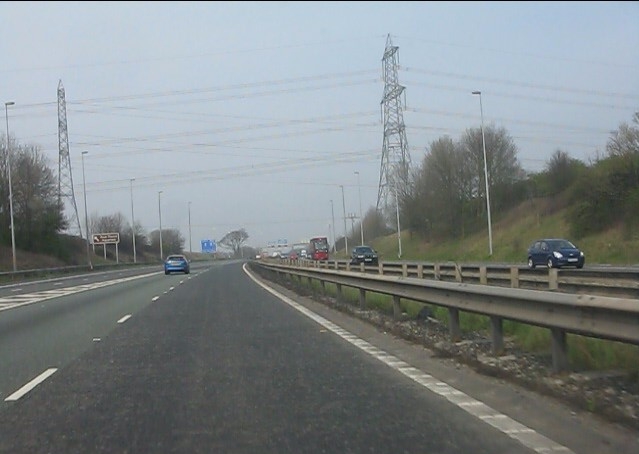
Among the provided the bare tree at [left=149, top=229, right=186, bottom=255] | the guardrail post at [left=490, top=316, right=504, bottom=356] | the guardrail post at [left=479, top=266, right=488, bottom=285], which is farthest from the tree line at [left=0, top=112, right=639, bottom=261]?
the bare tree at [left=149, top=229, right=186, bottom=255]

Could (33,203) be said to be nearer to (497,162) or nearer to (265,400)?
(497,162)

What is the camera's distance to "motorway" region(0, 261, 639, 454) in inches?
290

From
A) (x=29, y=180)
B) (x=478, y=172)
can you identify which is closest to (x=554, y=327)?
(x=478, y=172)

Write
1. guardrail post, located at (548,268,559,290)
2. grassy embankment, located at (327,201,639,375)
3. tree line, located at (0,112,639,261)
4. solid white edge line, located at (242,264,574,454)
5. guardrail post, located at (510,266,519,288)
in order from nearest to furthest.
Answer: solid white edge line, located at (242,264,574,454)
grassy embankment, located at (327,201,639,375)
guardrail post, located at (548,268,559,290)
guardrail post, located at (510,266,519,288)
tree line, located at (0,112,639,261)

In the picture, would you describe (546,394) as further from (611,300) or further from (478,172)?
(478,172)

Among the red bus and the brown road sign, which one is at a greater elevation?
the brown road sign

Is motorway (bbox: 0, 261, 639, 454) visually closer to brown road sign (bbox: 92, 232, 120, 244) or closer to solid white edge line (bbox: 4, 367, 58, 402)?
solid white edge line (bbox: 4, 367, 58, 402)

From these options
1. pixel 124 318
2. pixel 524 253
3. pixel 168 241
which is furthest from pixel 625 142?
pixel 168 241

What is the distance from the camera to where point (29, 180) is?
7962 cm

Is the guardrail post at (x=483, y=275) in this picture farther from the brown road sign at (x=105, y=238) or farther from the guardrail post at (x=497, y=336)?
the brown road sign at (x=105, y=238)

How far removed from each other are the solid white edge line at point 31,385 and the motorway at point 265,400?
1.1 inches

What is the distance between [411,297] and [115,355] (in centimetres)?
543

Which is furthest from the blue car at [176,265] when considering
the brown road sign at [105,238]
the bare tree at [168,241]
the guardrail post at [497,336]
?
the bare tree at [168,241]

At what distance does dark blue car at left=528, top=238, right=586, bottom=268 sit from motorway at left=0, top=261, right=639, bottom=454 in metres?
21.0
